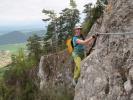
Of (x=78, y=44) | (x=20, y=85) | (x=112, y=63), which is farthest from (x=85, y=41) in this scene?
(x=20, y=85)

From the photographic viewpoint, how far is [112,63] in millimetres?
12453

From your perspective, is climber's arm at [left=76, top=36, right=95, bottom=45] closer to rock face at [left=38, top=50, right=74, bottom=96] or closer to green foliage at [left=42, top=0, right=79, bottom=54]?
rock face at [left=38, top=50, right=74, bottom=96]

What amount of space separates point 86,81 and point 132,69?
271 cm

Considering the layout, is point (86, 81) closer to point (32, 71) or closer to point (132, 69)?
point (132, 69)

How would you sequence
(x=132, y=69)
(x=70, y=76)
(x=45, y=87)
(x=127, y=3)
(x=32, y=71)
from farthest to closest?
(x=32, y=71)
(x=45, y=87)
(x=70, y=76)
(x=127, y=3)
(x=132, y=69)

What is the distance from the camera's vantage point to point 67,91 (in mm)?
38969

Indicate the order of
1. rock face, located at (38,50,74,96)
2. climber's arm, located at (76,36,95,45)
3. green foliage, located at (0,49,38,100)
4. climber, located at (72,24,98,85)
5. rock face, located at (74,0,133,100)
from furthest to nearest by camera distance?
green foliage, located at (0,49,38,100) < rock face, located at (38,50,74,96) < climber, located at (72,24,98,85) < climber's arm, located at (76,36,95,45) < rock face, located at (74,0,133,100)

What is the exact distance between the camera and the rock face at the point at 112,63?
11.8 m

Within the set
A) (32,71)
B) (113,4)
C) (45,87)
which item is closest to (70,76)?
(45,87)

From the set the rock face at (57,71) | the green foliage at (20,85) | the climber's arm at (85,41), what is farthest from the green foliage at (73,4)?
the climber's arm at (85,41)

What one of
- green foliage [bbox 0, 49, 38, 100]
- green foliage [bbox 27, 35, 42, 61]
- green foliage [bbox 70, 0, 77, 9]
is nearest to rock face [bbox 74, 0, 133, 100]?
green foliage [bbox 0, 49, 38, 100]

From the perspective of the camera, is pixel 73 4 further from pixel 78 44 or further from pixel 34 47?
pixel 78 44

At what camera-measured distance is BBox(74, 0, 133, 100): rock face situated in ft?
38.6

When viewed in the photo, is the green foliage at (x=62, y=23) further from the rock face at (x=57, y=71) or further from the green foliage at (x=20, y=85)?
the rock face at (x=57, y=71)
